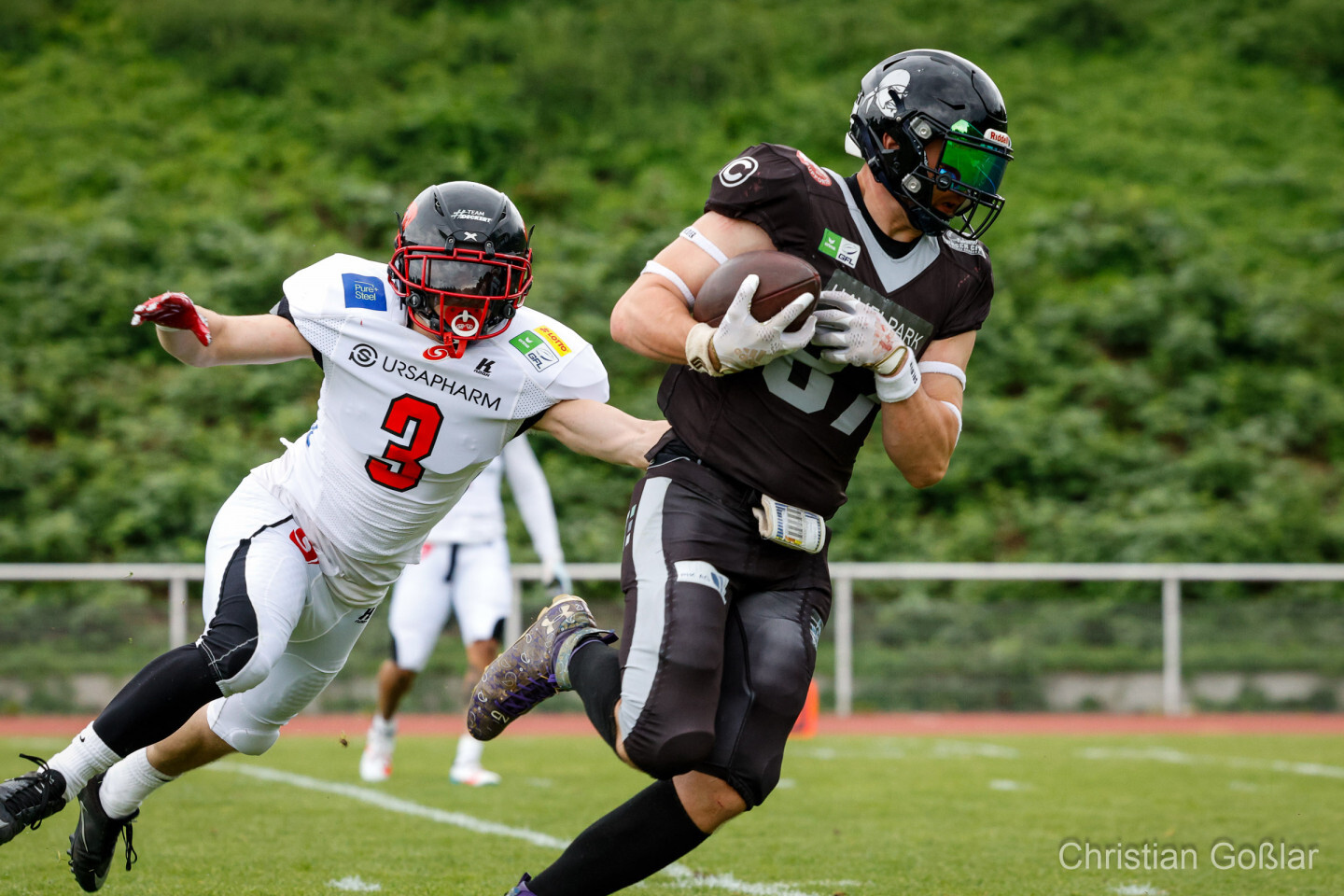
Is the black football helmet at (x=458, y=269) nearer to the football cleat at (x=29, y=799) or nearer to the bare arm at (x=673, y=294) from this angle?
the bare arm at (x=673, y=294)

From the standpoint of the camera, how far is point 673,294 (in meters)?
2.92

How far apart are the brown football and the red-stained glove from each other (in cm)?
125

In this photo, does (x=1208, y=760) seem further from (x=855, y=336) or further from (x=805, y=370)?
(x=855, y=336)

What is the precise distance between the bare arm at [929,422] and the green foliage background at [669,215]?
8236 mm

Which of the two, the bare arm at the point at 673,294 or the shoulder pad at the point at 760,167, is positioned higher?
the shoulder pad at the point at 760,167

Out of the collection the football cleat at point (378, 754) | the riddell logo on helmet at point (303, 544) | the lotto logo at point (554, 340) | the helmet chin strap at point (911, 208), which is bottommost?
the football cleat at point (378, 754)

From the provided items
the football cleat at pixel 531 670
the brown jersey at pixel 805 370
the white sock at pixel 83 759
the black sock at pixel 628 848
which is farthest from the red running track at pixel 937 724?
the brown jersey at pixel 805 370

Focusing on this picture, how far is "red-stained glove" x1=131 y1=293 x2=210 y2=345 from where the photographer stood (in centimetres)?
313

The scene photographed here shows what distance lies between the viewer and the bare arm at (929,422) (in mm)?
2936

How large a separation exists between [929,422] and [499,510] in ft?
13.7

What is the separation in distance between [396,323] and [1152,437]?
36.9 ft
